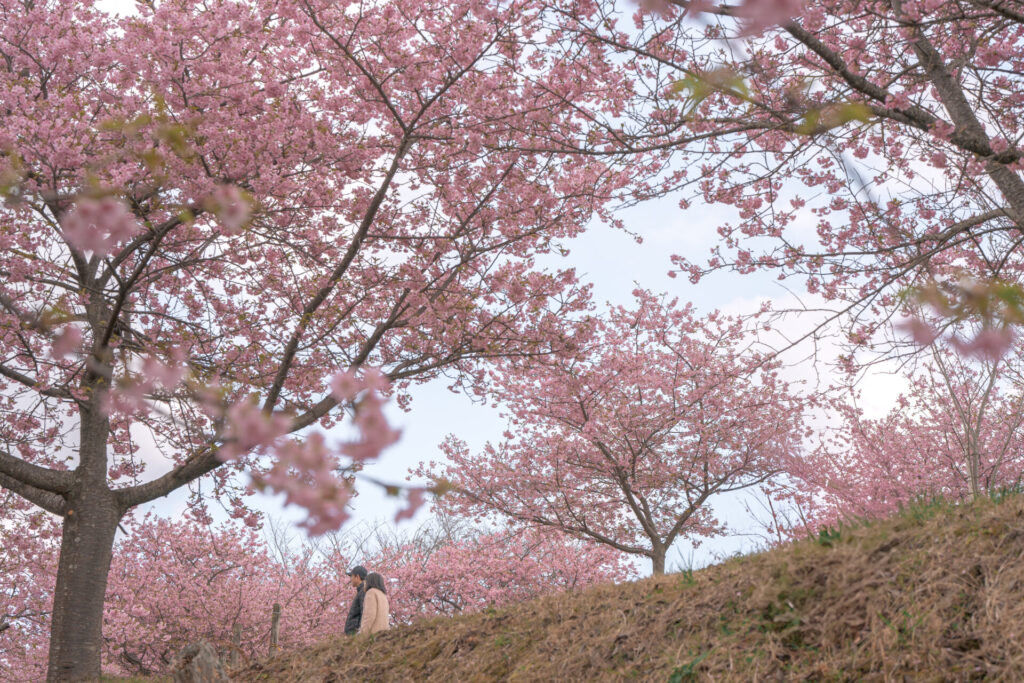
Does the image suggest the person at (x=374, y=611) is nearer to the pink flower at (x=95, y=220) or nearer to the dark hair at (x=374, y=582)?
the dark hair at (x=374, y=582)

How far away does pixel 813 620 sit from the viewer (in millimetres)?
4238

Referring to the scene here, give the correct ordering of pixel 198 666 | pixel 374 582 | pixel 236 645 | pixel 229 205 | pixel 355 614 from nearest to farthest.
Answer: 1. pixel 229 205
2. pixel 198 666
3. pixel 236 645
4. pixel 374 582
5. pixel 355 614

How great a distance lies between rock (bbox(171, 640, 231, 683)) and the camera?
6.05 metres

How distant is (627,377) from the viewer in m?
14.6

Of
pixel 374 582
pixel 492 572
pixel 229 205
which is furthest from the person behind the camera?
pixel 492 572

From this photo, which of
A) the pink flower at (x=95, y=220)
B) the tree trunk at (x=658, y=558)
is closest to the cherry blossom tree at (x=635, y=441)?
the tree trunk at (x=658, y=558)

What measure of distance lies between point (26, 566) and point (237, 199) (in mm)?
17189

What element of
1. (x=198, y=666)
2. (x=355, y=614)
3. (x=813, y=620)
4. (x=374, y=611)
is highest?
(x=355, y=614)

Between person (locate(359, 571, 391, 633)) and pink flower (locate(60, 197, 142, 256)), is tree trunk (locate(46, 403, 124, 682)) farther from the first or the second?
pink flower (locate(60, 197, 142, 256))

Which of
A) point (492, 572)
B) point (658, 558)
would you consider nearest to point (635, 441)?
point (658, 558)

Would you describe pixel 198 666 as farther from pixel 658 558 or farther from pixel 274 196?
pixel 658 558

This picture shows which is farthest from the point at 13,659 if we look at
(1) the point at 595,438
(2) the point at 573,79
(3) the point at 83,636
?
(2) the point at 573,79

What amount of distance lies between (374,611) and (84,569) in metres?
4.35

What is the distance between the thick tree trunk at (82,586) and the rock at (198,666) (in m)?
4.18
